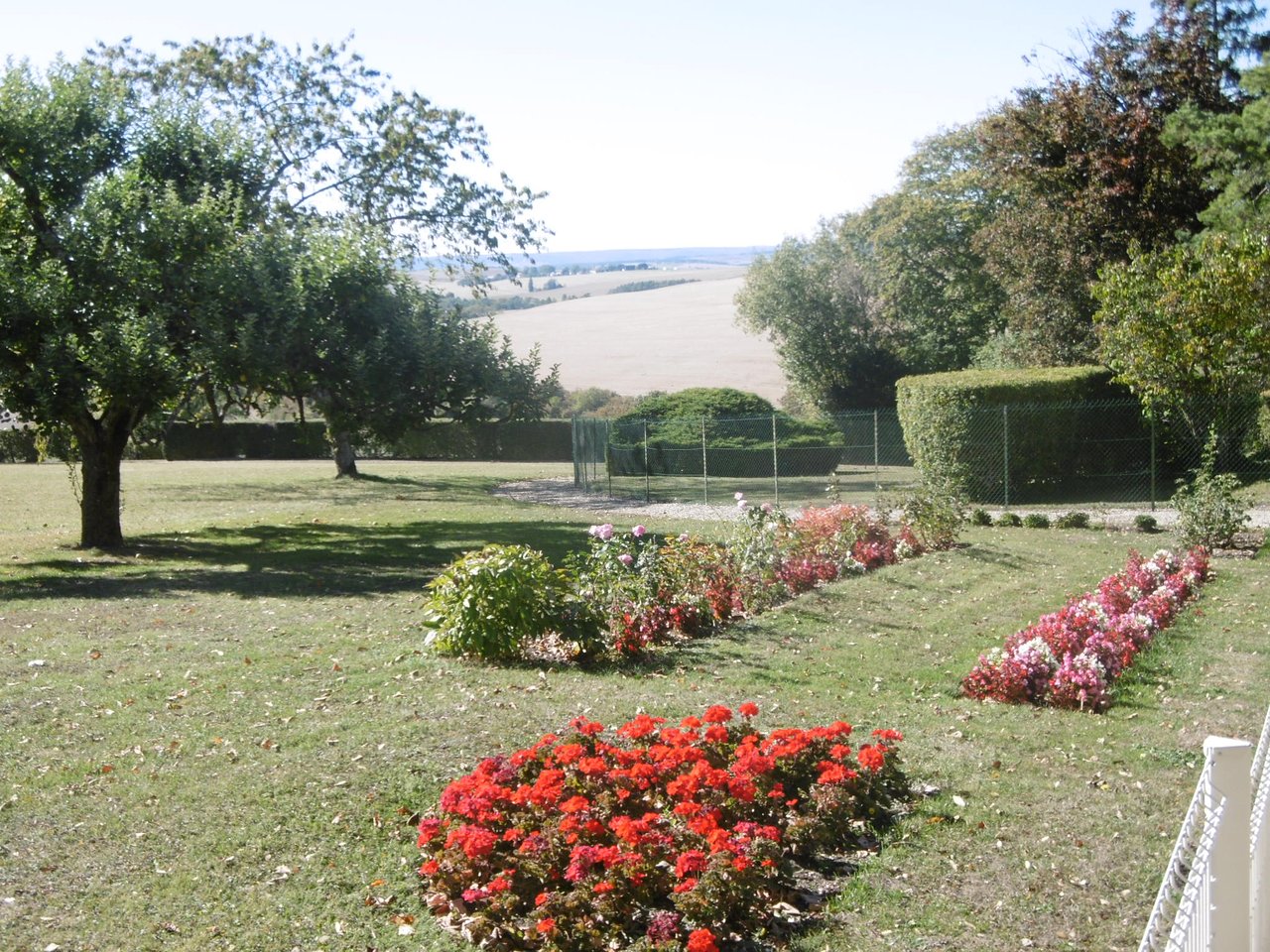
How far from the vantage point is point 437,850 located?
4902mm

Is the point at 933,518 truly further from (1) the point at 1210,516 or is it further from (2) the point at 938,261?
(2) the point at 938,261

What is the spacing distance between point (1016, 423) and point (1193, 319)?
3834 millimetres

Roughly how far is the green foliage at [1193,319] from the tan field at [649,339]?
3787 cm

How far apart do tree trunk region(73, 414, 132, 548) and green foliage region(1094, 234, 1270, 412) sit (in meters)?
16.1

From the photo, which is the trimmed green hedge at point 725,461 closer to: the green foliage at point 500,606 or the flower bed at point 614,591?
the flower bed at point 614,591

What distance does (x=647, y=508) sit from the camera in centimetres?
2247

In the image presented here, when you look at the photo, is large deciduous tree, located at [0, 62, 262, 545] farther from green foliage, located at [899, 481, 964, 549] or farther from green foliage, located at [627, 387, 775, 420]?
green foliage, located at [627, 387, 775, 420]

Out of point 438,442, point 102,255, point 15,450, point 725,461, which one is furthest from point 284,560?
point 15,450

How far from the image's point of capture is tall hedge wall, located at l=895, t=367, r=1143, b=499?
69.6 feet

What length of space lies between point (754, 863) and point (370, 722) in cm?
330

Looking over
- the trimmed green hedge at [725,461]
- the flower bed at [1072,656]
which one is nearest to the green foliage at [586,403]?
the trimmed green hedge at [725,461]

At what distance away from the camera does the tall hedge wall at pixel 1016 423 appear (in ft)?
69.6

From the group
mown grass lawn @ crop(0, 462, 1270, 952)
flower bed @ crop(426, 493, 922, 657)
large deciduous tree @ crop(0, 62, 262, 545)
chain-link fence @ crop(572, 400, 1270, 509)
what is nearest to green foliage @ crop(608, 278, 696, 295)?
chain-link fence @ crop(572, 400, 1270, 509)

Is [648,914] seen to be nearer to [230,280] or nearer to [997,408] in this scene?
[230,280]
